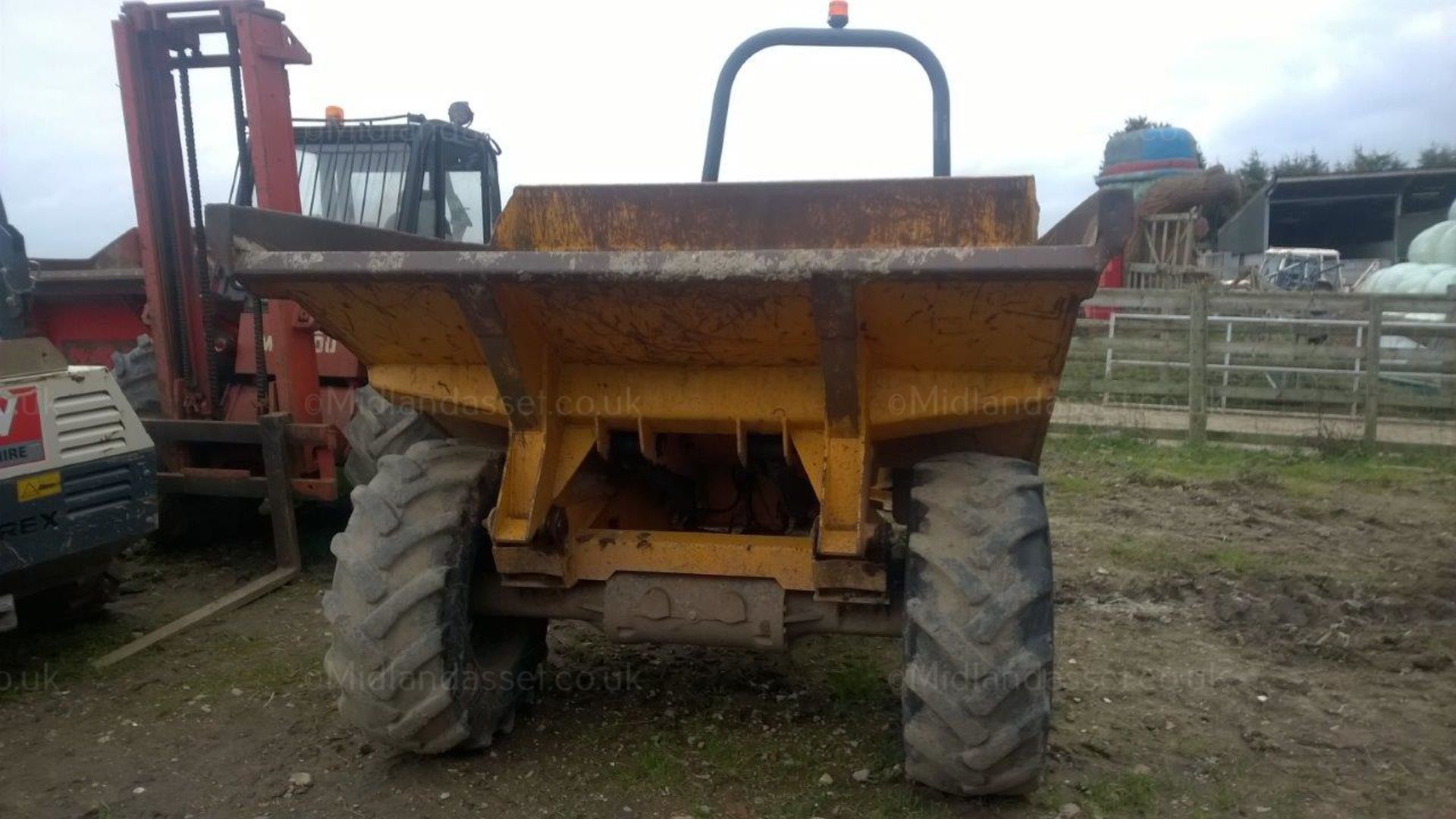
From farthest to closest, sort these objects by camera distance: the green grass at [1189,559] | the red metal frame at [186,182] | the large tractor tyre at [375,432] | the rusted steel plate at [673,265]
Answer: the green grass at [1189,559] → the red metal frame at [186,182] → the large tractor tyre at [375,432] → the rusted steel plate at [673,265]

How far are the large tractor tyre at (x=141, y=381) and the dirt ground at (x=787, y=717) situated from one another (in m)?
0.89

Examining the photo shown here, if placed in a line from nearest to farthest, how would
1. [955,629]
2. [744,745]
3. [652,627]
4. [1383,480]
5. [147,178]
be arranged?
1. [955,629]
2. [652,627]
3. [744,745]
4. [147,178]
5. [1383,480]

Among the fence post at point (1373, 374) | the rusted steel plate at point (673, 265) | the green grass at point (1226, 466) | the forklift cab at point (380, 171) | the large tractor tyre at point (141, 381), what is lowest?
the green grass at point (1226, 466)

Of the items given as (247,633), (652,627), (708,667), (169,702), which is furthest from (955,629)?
(247,633)

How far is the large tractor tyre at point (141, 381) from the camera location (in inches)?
228

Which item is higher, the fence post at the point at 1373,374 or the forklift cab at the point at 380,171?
the forklift cab at the point at 380,171

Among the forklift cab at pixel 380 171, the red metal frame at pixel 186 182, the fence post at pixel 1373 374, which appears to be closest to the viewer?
the red metal frame at pixel 186 182

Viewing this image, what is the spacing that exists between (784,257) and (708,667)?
2.23 meters

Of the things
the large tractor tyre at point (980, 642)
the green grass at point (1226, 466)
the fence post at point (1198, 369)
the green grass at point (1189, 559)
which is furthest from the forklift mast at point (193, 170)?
the fence post at point (1198, 369)

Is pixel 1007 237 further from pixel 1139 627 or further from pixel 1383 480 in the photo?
pixel 1383 480

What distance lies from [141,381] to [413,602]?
3.67m

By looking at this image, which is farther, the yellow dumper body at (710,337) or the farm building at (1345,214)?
the farm building at (1345,214)

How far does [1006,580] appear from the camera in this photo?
2787mm

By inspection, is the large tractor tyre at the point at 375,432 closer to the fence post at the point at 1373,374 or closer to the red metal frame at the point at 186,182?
the red metal frame at the point at 186,182
